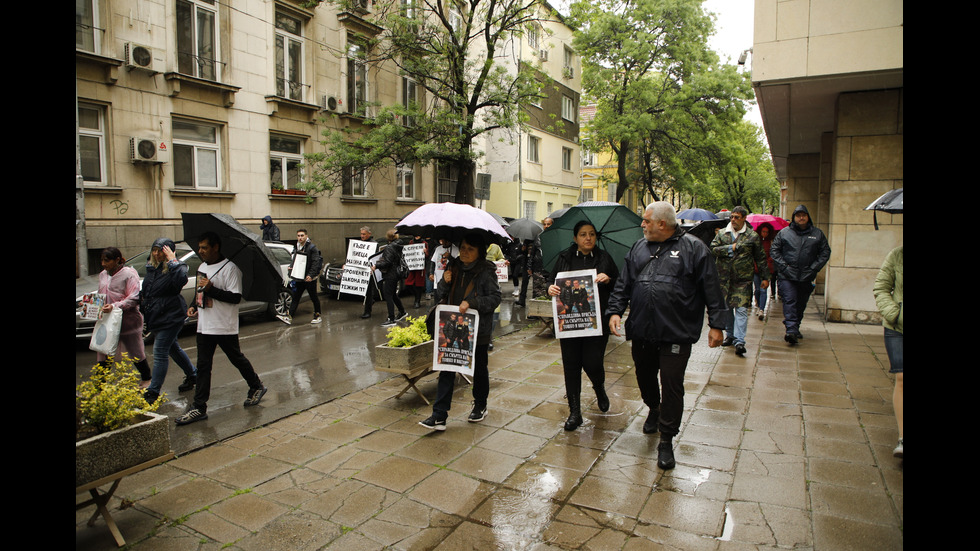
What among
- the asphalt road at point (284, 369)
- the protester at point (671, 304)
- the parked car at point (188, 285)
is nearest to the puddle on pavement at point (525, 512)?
the protester at point (671, 304)

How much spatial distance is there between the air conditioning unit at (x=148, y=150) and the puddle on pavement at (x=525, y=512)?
13457mm

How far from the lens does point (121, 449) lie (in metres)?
3.47

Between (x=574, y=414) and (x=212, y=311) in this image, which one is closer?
(x=574, y=414)

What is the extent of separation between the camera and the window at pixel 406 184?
74.7ft

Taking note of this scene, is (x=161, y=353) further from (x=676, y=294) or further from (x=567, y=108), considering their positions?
(x=567, y=108)

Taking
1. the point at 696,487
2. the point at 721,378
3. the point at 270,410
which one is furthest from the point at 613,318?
the point at 270,410

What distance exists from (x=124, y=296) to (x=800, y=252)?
8626 millimetres

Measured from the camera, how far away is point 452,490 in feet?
13.4

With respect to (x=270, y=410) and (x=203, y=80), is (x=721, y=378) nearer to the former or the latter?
(x=270, y=410)

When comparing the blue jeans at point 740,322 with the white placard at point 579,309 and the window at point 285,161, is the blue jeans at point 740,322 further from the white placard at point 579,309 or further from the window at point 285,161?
the window at point 285,161

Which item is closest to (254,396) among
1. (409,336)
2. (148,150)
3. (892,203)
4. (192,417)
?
(192,417)

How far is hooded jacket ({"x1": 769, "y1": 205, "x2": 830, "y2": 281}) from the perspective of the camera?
27.9ft

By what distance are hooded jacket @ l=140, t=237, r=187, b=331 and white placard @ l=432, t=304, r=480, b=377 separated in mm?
2921
